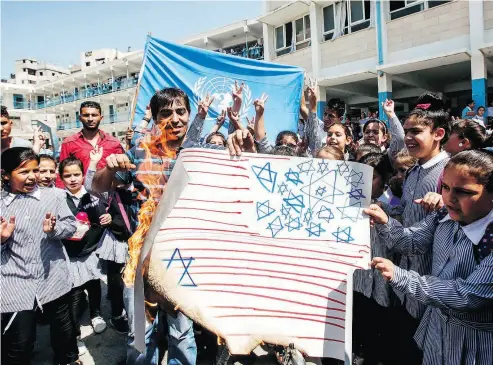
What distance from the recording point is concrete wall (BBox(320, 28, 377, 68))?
12047mm

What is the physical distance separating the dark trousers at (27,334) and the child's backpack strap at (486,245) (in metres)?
2.43

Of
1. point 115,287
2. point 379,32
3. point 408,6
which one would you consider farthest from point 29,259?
point 408,6

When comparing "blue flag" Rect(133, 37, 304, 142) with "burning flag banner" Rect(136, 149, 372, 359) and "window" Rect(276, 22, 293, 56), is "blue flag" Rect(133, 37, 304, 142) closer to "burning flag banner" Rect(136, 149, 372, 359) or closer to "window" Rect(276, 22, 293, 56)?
"burning flag banner" Rect(136, 149, 372, 359)

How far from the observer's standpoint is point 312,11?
45.1 ft

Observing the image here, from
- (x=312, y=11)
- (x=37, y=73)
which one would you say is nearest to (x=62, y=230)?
Result: (x=312, y=11)

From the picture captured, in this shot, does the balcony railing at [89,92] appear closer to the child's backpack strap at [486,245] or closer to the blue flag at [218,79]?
the blue flag at [218,79]

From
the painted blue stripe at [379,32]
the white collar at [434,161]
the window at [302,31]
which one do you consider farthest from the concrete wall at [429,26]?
the white collar at [434,161]

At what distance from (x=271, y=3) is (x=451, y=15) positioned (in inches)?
310

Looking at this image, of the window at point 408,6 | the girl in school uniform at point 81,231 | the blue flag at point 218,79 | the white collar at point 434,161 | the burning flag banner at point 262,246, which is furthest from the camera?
the window at point 408,6

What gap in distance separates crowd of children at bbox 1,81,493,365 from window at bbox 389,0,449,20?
10131mm

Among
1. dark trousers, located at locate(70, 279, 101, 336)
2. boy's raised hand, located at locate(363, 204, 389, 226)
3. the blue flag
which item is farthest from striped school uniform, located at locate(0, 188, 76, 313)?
the blue flag

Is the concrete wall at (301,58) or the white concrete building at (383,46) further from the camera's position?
the concrete wall at (301,58)

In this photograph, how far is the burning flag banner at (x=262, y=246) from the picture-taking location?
1.44 meters

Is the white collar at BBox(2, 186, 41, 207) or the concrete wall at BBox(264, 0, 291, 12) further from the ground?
the concrete wall at BBox(264, 0, 291, 12)
